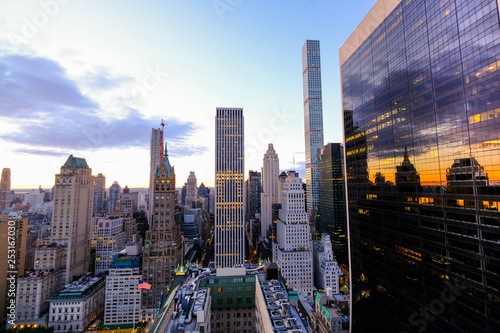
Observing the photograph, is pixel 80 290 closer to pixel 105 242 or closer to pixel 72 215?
pixel 72 215

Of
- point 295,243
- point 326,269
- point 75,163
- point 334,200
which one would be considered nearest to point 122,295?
point 75,163

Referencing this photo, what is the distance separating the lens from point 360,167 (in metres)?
62.7

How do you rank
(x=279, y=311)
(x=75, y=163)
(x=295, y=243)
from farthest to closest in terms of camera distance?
1. (x=75, y=163)
2. (x=295, y=243)
3. (x=279, y=311)

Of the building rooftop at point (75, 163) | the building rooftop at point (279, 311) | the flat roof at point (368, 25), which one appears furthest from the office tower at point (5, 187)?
the flat roof at point (368, 25)

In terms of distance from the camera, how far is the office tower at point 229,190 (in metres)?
145

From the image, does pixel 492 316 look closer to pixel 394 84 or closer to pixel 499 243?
pixel 499 243

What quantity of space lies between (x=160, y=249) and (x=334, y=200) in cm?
12376

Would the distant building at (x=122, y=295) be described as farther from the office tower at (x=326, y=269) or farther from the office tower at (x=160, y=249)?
the office tower at (x=326, y=269)

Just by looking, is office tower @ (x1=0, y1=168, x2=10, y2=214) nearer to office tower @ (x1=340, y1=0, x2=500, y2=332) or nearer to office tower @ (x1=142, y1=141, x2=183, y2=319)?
office tower @ (x1=142, y1=141, x2=183, y2=319)

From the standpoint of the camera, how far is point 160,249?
108438mm

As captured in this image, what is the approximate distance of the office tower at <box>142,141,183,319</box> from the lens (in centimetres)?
10469

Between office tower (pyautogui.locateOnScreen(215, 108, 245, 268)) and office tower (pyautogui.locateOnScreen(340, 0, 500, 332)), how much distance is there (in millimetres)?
90336

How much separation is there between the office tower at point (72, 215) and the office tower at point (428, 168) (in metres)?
133

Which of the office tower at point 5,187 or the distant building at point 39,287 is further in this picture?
the office tower at point 5,187
